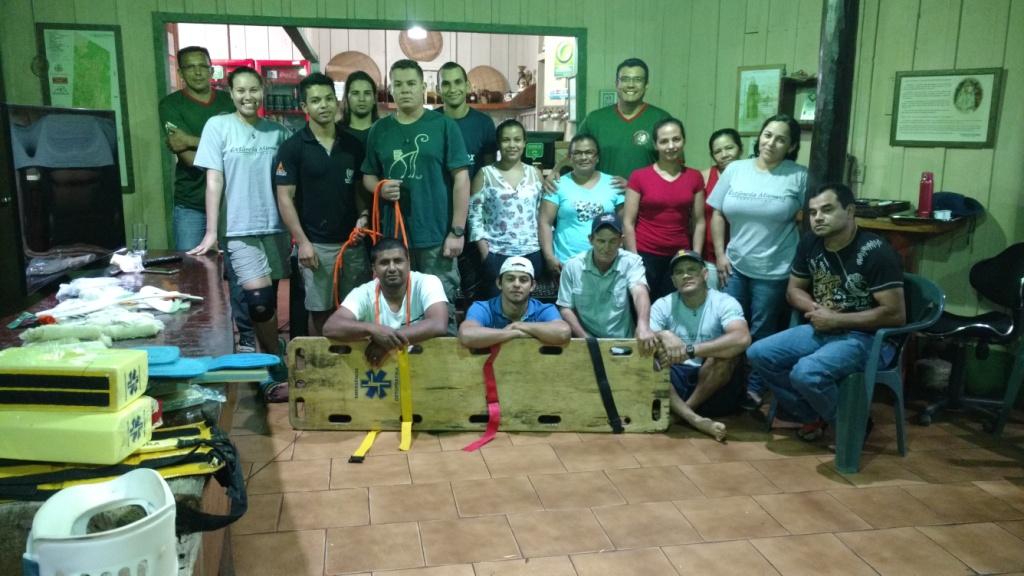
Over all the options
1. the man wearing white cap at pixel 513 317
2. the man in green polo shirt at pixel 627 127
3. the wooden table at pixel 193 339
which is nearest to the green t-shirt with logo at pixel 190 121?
the wooden table at pixel 193 339

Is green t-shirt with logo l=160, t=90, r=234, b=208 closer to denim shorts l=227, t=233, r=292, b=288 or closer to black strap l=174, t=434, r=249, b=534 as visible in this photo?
denim shorts l=227, t=233, r=292, b=288

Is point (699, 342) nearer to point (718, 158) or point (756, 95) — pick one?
point (718, 158)

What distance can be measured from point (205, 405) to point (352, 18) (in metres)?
3.81

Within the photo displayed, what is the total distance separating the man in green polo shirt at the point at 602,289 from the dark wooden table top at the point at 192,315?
161cm

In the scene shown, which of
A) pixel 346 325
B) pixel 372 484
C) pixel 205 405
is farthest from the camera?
pixel 346 325

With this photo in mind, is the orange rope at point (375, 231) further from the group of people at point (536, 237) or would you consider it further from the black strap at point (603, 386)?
the black strap at point (603, 386)

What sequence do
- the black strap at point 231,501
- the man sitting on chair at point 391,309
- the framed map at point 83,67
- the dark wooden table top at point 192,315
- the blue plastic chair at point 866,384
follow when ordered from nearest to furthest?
the black strap at point 231,501, the dark wooden table top at point 192,315, the blue plastic chair at point 866,384, the man sitting on chair at point 391,309, the framed map at point 83,67

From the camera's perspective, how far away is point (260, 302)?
3.81m

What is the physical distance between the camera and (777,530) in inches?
105

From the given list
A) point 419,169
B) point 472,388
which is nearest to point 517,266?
point 472,388

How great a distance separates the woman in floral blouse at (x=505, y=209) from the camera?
3.93m

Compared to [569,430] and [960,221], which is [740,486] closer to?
[569,430]

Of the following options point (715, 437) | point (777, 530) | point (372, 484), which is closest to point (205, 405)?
point (372, 484)

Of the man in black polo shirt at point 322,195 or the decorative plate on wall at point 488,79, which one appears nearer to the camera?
the man in black polo shirt at point 322,195
